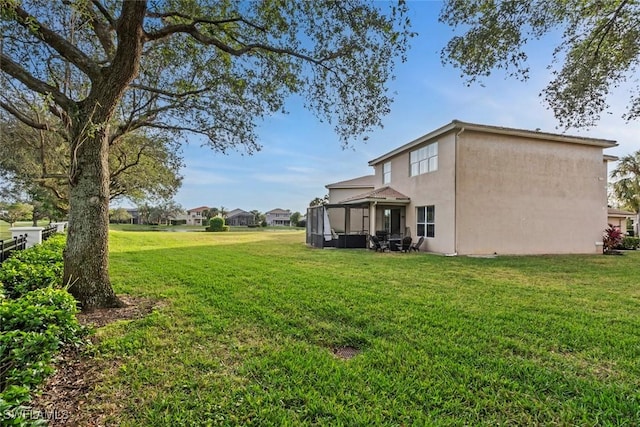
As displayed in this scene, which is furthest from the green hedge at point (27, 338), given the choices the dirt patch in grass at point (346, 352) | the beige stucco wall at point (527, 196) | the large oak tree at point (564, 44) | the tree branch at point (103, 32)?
the beige stucco wall at point (527, 196)

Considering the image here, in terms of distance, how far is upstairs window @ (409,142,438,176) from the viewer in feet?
50.1

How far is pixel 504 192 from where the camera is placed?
1443cm

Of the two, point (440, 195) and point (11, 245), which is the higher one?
point (440, 195)

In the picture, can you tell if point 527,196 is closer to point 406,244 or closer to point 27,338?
point 406,244

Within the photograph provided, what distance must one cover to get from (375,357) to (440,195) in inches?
484

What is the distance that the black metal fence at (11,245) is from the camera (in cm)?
616

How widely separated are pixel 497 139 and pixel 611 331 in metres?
11.8

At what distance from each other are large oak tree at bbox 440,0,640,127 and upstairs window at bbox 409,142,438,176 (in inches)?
258

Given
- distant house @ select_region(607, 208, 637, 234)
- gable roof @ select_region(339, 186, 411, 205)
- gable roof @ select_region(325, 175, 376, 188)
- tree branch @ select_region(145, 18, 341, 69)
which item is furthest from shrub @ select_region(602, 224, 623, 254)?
tree branch @ select_region(145, 18, 341, 69)

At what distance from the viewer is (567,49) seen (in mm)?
8367

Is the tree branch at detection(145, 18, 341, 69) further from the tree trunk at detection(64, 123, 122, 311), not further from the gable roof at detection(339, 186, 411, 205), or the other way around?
the gable roof at detection(339, 186, 411, 205)

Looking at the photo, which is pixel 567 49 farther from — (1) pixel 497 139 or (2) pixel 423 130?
(2) pixel 423 130

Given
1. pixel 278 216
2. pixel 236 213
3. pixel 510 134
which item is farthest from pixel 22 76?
pixel 278 216

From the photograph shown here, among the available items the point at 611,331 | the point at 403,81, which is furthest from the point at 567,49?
the point at 611,331
